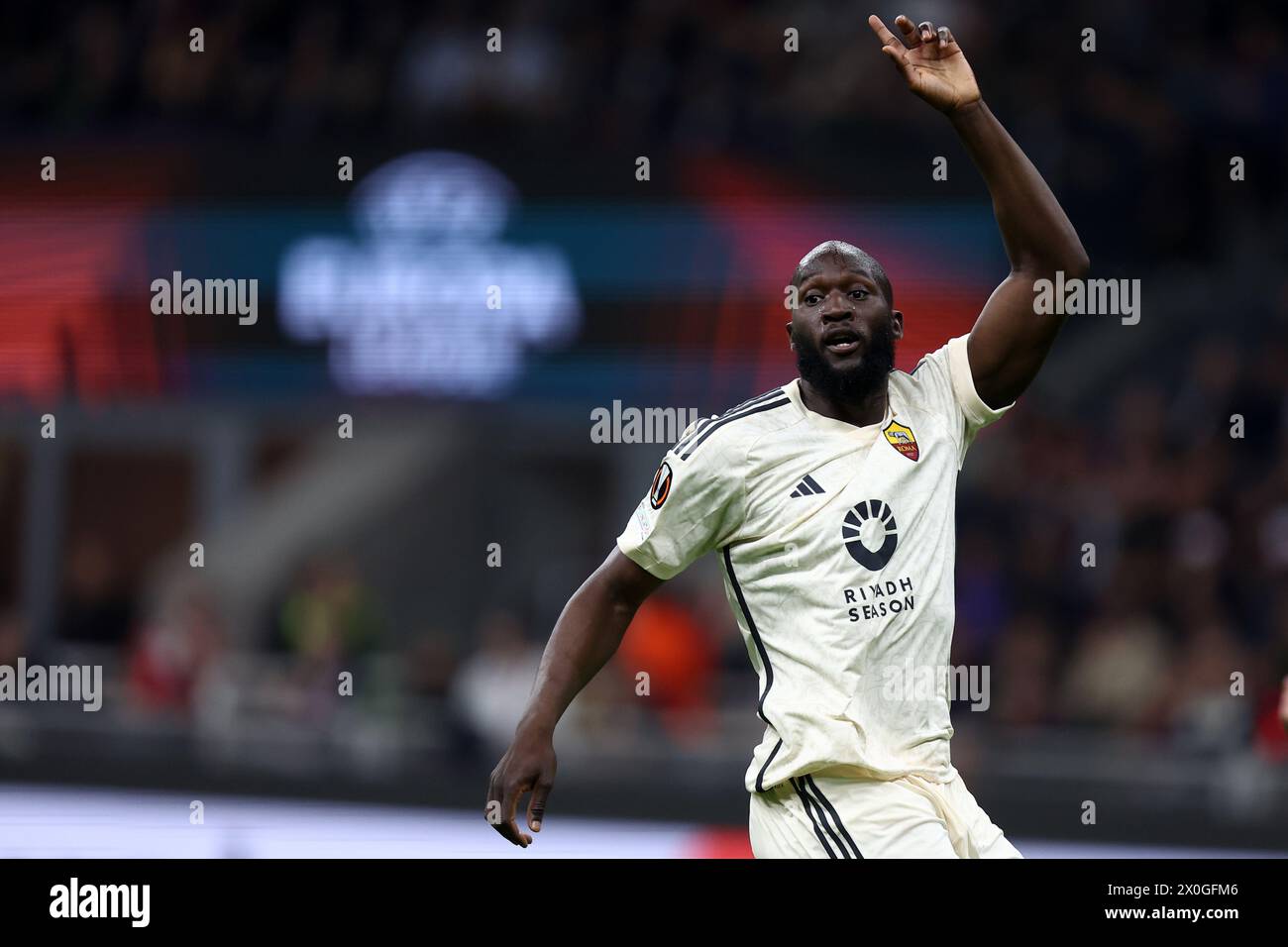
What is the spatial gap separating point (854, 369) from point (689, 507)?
0.53 meters

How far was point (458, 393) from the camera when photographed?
11.9 meters

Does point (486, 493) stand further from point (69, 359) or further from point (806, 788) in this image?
point (806, 788)

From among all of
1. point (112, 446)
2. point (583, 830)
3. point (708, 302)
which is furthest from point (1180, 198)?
point (112, 446)

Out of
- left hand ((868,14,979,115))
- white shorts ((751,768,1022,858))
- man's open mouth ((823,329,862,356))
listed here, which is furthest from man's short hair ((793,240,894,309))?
white shorts ((751,768,1022,858))

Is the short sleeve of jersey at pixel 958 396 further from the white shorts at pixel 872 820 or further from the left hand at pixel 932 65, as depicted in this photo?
the white shorts at pixel 872 820

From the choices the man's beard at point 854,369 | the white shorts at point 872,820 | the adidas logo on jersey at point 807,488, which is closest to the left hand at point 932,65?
the man's beard at point 854,369

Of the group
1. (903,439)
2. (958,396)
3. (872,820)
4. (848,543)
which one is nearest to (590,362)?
(958,396)

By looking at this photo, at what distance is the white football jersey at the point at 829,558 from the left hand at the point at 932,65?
71 centimetres

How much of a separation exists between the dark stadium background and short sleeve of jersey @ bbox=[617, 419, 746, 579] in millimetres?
4409

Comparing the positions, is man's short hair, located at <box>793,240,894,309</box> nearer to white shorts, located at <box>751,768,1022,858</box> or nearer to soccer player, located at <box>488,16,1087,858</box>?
soccer player, located at <box>488,16,1087,858</box>

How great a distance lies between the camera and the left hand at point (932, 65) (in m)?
4.79

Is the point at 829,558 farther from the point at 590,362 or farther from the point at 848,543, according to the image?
the point at 590,362

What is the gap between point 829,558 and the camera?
4.65 metres

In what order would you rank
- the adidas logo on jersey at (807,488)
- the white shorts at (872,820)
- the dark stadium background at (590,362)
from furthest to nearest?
the dark stadium background at (590,362)
the adidas logo on jersey at (807,488)
the white shorts at (872,820)
